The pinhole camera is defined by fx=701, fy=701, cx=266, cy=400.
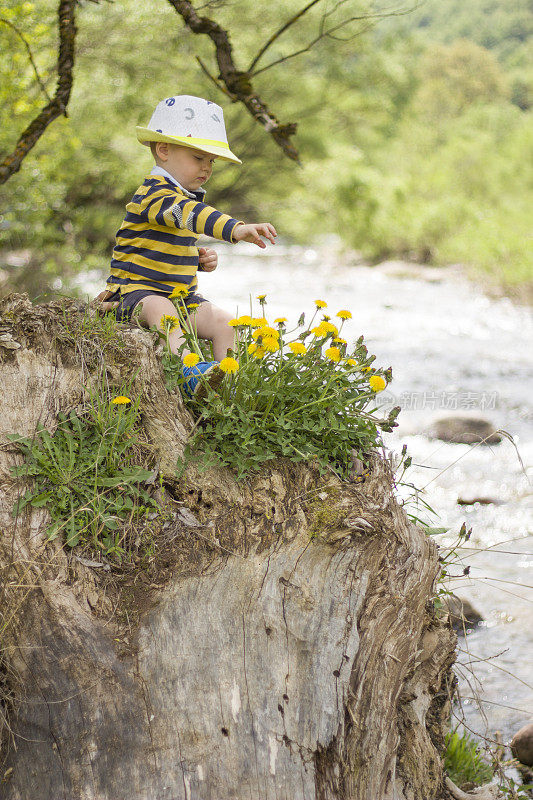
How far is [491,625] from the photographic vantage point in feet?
15.4

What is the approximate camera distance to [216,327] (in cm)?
288

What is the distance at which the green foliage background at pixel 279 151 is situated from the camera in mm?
9328

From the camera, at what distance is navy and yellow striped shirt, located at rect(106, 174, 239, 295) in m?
2.77

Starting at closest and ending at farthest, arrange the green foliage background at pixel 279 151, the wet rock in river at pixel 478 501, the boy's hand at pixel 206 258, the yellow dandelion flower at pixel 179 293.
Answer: the yellow dandelion flower at pixel 179 293
the boy's hand at pixel 206 258
the wet rock in river at pixel 478 501
the green foliage background at pixel 279 151

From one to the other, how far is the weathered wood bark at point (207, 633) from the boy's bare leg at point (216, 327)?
539mm

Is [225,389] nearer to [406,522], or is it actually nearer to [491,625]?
[406,522]

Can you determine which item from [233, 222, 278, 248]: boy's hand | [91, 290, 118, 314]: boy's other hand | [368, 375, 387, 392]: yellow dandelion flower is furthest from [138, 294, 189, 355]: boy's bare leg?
[368, 375, 387, 392]: yellow dandelion flower

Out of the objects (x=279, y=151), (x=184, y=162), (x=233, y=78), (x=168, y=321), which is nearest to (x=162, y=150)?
(x=184, y=162)

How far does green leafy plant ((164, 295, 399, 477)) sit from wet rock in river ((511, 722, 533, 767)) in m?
2.06

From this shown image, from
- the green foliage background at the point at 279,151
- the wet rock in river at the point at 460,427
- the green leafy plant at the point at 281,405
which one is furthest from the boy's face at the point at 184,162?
the wet rock in river at the point at 460,427

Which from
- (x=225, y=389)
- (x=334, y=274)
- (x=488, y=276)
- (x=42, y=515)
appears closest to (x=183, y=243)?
(x=225, y=389)

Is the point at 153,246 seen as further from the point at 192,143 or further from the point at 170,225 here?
the point at 192,143

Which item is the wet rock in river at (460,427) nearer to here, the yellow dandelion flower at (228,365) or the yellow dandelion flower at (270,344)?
the yellow dandelion flower at (270,344)

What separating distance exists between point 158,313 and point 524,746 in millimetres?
2829
